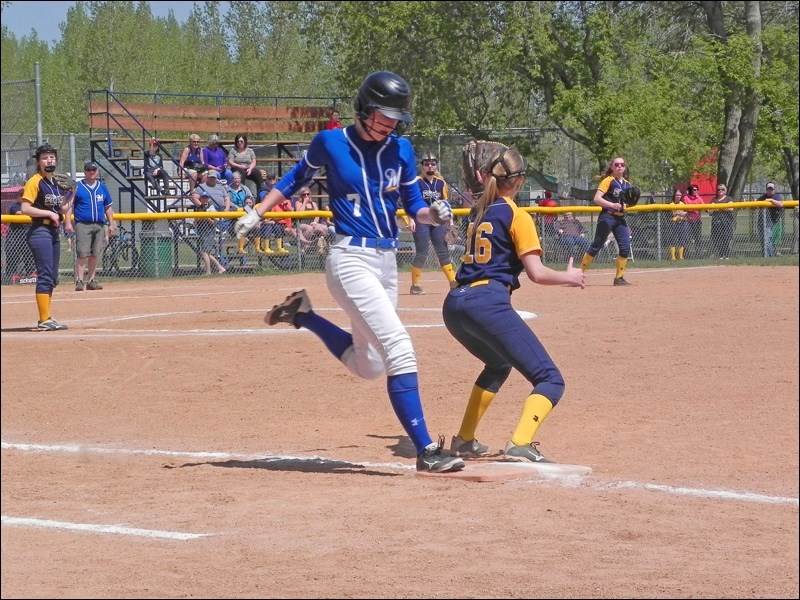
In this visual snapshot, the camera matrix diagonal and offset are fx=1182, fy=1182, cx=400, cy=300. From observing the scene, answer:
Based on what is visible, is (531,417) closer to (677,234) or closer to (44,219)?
(44,219)

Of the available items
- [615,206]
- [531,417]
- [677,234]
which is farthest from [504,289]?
[677,234]

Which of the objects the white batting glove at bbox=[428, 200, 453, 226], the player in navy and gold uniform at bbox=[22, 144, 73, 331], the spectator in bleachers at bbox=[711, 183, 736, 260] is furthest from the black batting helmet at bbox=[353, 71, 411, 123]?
the spectator in bleachers at bbox=[711, 183, 736, 260]

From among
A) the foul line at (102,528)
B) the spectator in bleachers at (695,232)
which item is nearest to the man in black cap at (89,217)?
the spectator in bleachers at (695,232)

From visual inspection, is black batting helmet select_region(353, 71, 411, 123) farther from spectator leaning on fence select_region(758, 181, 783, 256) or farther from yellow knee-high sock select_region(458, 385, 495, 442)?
spectator leaning on fence select_region(758, 181, 783, 256)

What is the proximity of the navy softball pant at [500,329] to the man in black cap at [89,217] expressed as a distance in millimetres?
13591

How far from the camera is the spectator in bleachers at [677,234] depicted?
2500 cm

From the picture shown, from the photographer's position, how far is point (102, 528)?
18.4ft

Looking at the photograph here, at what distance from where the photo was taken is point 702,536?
5406 mm

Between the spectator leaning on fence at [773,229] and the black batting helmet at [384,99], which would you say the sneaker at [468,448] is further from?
the spectator leaning on fence at [773,229]


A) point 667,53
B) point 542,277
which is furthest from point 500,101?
point 542,277

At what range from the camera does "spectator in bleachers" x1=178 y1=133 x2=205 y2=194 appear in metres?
24.6

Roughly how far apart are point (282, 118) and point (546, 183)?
8201 millimetres

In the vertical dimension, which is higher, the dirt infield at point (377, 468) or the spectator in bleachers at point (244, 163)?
the spectator in bleachers at point (244, 163)

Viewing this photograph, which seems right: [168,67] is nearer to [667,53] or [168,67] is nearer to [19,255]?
[19,255]
